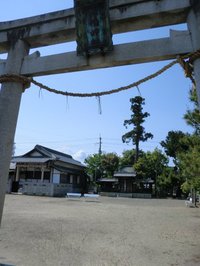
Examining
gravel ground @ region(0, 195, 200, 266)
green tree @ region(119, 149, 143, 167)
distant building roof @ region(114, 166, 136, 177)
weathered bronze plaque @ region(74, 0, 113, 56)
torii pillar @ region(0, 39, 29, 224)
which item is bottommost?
gravel ground @ region(0, 195, 200, 266)

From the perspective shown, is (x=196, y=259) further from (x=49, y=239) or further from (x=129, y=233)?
(x=49, y=239)

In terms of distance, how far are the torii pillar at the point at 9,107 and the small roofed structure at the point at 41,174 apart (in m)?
25.1

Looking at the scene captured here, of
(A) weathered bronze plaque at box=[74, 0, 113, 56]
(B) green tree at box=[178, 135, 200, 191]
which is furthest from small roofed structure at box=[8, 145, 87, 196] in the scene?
(A) weathered bronze plaque at box=[74, 0, 113, 56]

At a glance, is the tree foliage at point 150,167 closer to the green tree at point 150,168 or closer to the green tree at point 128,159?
the green tree at point 150,168

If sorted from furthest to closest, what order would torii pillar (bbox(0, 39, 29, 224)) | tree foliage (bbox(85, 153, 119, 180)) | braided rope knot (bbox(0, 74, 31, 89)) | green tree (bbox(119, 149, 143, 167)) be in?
green tree (bbox(119, 149, 143, 167)) → tree foliage (bbox(85, 153, 119, 180)) → braided rope knot (bbox(0, 74, 31, 89)) → torii pillar (bbox(0, 39, 29, 224))

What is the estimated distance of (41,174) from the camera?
32531 millimetres

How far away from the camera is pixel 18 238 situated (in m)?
6.42

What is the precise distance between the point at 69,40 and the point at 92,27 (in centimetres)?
64

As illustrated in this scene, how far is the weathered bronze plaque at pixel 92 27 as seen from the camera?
374 centimetres

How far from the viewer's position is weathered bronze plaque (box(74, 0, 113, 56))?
3745mm

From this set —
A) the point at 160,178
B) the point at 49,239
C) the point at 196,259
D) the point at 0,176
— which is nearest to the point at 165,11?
the point at 0,176

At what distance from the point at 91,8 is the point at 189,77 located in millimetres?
1812

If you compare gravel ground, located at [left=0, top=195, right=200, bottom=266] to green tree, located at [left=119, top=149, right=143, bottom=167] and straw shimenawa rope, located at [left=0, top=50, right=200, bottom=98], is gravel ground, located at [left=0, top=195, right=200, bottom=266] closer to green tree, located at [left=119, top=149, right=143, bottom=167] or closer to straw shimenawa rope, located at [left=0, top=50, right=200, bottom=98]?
straw shimenawa rope, located at [left=0, top=50, right=200, bottom=98]

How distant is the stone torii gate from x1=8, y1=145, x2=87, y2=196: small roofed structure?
2515 centimetres
